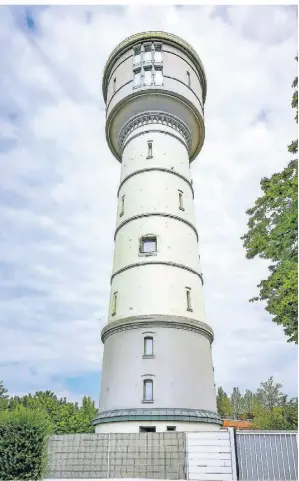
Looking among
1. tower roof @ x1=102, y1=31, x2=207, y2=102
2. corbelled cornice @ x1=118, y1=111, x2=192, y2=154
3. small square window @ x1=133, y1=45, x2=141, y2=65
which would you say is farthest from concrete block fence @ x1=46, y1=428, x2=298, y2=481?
tower roof @ x1=102, y1=31, x2=207, y2=102

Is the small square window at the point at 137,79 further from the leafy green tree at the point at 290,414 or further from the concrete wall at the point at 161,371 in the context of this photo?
the leafy green tree at the point at 290,414

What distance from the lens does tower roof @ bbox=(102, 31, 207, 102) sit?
76.3ft

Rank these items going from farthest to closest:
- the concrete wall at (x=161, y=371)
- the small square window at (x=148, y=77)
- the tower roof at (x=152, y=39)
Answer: the tower roof at (x=152, y=39), the small square window at (x=148, y=77), the concrete wall at (x=161, y=371)

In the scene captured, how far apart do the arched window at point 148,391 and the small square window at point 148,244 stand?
19.3ft

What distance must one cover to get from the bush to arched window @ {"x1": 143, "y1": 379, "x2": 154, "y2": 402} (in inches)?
237

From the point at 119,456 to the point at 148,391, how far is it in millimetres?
3350

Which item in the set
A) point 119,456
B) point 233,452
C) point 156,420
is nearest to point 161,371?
point 156,420

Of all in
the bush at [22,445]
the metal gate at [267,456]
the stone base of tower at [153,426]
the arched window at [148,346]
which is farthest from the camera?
the arched window at [148,346]

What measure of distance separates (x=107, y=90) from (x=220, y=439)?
2140 centimetres

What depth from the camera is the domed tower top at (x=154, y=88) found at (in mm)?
21688

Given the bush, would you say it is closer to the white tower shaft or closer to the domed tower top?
the white tower shaft

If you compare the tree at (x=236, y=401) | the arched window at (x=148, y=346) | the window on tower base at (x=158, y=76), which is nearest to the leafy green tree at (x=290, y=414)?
the arched window at (x=148, y=346)

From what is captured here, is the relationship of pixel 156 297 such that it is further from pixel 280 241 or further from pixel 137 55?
pixel 137 55

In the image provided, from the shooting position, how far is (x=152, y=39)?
76.5 feet
